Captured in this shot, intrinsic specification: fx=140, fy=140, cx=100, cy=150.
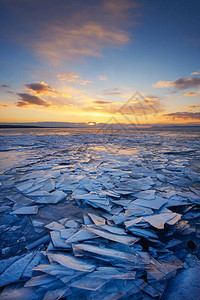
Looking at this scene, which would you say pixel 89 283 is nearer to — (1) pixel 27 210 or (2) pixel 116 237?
(2) pixel 116 237

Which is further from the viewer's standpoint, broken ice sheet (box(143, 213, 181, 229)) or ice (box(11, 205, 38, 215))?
ice (box(11, 205, 38, 215))

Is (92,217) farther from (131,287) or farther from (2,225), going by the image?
(2,225)

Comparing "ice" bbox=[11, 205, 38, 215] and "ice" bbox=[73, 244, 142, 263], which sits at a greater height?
"ice" bbox=[73, 244, 142, 263]

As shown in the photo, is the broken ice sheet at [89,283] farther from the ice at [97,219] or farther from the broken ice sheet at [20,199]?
the broken ice sheet at [20,199]

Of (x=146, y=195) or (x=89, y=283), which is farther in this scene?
(x=146, y=195)

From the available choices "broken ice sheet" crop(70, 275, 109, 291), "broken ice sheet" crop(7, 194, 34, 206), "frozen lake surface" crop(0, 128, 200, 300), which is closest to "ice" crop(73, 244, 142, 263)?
"frozen lake surface" crop(0, 128, 200, 300)

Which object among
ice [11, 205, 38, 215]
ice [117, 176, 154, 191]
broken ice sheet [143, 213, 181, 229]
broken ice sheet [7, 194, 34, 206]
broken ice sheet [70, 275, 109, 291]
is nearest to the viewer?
broken ice sheet [70, 275, 109, 291]

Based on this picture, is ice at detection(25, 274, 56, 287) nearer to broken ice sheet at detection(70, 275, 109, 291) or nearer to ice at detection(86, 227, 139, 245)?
broken ice sheet at detection(70, 275, 109, 291)

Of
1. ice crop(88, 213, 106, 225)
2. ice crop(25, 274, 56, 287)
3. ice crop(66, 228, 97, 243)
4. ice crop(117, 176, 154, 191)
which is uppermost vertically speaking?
ice crop(66, 228, 97, 243)

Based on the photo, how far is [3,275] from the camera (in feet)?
3.16

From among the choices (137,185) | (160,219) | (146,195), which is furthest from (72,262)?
(137,185)

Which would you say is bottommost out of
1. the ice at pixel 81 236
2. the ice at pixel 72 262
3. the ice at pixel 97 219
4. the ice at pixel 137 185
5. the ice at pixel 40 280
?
the ice at pixel 137 185

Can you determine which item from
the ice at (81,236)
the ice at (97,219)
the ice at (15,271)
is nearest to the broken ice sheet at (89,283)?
the ice at (81,236)

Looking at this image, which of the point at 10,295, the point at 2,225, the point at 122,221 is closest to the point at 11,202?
the point at 2,225
